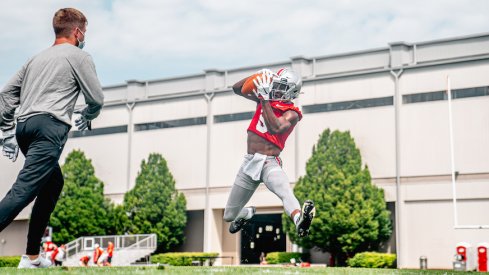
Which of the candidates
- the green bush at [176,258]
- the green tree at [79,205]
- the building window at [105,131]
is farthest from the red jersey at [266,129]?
the building window at [105,131]

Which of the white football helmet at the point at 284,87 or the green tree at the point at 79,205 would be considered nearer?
the white football helmet at the point at 284,87

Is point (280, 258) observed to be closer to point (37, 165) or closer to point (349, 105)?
point (349, 105)

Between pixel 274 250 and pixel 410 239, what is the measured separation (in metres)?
12.7

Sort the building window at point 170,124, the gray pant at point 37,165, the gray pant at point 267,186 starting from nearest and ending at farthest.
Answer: the gray pant at point 37,165, the gray pant at point 267,186, the building window at point 170,124

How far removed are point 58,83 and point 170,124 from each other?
163 feet

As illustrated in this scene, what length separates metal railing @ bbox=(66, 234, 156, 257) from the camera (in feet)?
165

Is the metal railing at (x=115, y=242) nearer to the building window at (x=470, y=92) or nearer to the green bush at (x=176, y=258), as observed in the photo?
the green bush at (x=176, y=258)

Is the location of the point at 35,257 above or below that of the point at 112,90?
below

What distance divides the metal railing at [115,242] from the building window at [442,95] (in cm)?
1925

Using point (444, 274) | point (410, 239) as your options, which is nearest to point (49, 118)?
point (444, 274)

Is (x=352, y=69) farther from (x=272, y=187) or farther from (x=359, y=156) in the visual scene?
(x=272, y=187)

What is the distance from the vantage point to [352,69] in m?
50.6

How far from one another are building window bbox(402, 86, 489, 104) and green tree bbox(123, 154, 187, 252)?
56.5 feet

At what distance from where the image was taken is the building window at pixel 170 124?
2196 inches
